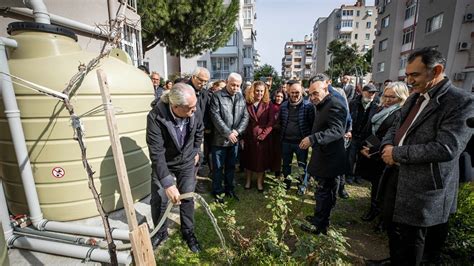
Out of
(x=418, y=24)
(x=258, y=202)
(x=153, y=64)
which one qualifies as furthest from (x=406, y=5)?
(x=258, y=202)

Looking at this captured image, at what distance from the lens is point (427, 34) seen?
2014cm

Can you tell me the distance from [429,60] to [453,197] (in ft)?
3.96

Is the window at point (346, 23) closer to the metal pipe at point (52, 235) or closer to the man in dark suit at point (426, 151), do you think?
the man in dark suit at point (426, 151)

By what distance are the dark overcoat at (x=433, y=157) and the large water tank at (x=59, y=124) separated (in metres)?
3.24

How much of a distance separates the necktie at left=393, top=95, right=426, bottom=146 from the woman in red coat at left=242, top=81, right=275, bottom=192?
2.48 m

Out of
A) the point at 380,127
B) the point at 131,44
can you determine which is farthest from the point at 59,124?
the point at 131,44

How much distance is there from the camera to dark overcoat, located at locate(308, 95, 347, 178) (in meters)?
3.05

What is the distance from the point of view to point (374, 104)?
4699 millimetres

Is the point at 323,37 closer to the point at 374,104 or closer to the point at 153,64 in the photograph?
the point at 153,64

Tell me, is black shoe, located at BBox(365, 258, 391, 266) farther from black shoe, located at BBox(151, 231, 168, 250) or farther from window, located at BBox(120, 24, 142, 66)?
window, located at BBox(120, 24, 142, 66)

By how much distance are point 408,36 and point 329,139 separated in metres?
29.7

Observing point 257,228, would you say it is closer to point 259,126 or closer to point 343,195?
point 259,126

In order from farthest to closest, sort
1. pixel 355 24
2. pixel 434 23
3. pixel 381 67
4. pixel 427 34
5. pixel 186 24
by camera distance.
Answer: pixel 355 24, pixel 381 67, pixel 427 34, pixel 434 23, pixel 186 24

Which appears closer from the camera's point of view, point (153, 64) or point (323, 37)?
point (153, 64)
